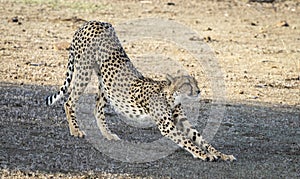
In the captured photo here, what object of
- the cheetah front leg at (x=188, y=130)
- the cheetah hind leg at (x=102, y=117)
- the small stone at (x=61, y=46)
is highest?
the cheetah front leg at (x=188, y=130)

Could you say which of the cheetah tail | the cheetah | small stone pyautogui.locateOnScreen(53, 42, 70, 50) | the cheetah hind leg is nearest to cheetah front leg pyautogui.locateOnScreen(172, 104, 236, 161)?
the cheetah

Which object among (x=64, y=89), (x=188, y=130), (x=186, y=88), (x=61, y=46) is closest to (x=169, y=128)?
(x=188, y=130)

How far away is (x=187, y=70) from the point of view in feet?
40.3

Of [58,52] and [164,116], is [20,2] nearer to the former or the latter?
[58,52]

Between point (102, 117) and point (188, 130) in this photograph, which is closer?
point (188, 130)

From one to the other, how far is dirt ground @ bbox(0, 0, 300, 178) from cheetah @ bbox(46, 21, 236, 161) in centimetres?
19

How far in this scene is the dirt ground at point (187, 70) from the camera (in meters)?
7.06

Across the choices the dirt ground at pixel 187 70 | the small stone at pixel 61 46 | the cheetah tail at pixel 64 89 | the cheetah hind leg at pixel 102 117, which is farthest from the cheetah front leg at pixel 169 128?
the small stone at pixel 61 46

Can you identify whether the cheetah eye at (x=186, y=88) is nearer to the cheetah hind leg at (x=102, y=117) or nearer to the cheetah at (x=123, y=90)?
the cheetah at (x=123, y=90)

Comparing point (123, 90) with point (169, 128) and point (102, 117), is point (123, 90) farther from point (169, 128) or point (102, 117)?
point (169, 128)

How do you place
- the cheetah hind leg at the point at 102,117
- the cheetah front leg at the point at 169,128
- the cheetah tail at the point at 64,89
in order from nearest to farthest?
the cheetah front leg at the point at 169,128 < the cheetah hind leg at the point at 102,117 < the cheetah tail at the point at 64,89

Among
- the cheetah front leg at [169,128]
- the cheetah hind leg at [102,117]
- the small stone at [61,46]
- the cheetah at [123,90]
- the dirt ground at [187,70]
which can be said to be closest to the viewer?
the dirt ground at [187,70]

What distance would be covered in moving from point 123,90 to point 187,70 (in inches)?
170

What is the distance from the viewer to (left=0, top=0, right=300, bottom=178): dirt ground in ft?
→ 23.2
